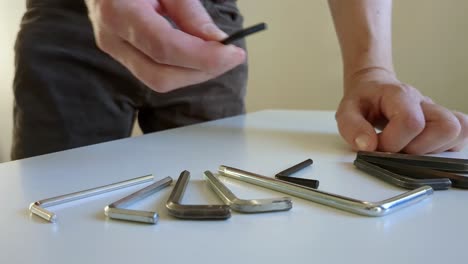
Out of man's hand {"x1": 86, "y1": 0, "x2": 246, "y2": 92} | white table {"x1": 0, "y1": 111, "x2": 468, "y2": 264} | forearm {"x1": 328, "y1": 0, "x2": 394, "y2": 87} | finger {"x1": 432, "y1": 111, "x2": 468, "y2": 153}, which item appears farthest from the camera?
forearm {"x1": 328, "y1": 0, "x2": 394, "y2": 87}

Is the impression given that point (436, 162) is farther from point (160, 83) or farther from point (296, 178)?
point (160, 83)

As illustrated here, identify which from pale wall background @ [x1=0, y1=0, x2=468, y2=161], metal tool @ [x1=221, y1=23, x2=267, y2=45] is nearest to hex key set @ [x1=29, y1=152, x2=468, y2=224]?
metal tool @ [x1=221, y1=23, x2=267, y2=45]

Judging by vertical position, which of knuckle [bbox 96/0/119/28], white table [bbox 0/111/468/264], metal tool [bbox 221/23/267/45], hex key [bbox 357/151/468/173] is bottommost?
white table [bbox 0/111/468/264]

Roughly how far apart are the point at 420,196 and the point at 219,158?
0.19m

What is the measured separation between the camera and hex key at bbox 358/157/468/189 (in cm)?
35

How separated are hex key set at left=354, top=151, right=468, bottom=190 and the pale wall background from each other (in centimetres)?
81

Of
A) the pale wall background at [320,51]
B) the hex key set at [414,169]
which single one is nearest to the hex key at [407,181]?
the hex key set at [414,169]

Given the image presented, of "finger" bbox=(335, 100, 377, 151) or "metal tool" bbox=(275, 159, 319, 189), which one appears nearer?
"metal tool" bbox=(275, 159, 319, 189)

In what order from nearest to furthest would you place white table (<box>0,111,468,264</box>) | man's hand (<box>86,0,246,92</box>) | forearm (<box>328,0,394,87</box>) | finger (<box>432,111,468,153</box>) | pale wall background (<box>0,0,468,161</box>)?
white table (<box>0,111,468,264</box>)
man's hand (<box>86,0,246,92</box>)
finger (<box>432,111,468,153</box>)
forearm (<box>328,0,394,87</box>)
pale wall background (<box>0,0,468,161</box>)

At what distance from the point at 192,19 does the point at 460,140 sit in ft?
0.91

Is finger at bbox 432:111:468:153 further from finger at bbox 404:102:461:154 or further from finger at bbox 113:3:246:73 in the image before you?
finger at bbox 113:3:246:73

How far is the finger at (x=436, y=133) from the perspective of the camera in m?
0.44

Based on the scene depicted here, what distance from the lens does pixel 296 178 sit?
0.36 metres

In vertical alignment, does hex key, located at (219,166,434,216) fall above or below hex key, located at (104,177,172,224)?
above
